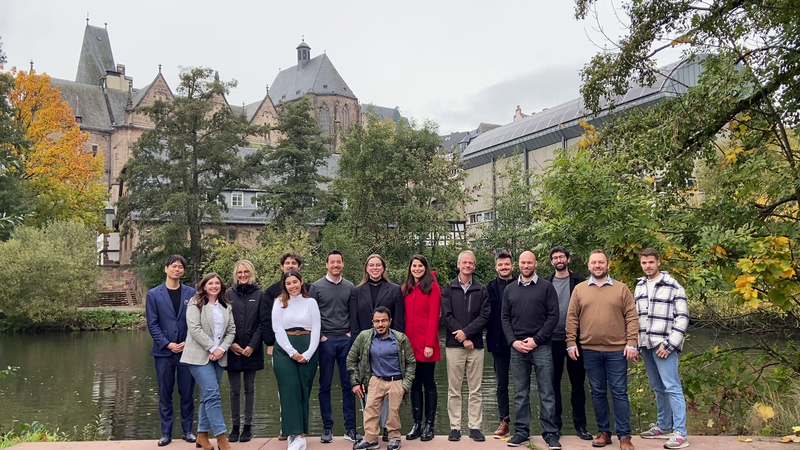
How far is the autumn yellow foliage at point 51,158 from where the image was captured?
Answer: 3906 cm

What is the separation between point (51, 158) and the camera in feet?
129

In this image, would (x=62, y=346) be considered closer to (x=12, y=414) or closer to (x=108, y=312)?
(x=108, y=312)

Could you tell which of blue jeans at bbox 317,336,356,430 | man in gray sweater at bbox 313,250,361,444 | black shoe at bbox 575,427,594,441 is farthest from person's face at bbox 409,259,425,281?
black shoe at bbox 575,427,594,441

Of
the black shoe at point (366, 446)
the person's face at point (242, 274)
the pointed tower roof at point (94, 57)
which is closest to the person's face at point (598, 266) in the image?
the black shoe at point (366, 446)

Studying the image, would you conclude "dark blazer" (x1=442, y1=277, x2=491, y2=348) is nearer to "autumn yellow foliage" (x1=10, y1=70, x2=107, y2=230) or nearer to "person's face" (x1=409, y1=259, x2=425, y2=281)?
"person's face" (x1=409, y1=259, x2=425, y2=281)

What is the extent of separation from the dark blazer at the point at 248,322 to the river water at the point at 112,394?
13.9 feet

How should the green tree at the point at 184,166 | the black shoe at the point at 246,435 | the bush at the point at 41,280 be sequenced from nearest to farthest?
the black shoe at the point at 246,435 → the bush at the point at 41,280 → the green tree at the point at 184,166

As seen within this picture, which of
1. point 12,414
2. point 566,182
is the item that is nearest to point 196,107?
point 12,414

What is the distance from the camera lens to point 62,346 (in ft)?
84.0

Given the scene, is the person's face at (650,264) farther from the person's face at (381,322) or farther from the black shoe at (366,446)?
the black shoe at (366,446)

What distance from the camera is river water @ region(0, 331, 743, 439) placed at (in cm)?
1166

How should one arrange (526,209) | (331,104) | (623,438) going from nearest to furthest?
(623,438) < (526,209) < (331,104)

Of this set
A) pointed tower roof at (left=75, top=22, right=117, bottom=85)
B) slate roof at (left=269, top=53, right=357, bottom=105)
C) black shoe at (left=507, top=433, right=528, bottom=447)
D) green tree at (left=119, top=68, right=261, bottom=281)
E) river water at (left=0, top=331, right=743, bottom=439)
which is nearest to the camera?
black shoe at (left=507, top=433, right=528, bottom=447)

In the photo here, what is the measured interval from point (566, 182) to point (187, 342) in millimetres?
4752
